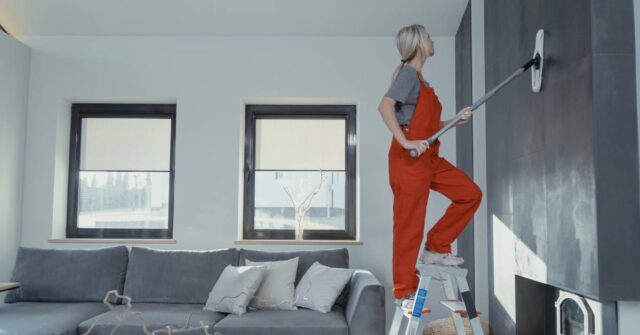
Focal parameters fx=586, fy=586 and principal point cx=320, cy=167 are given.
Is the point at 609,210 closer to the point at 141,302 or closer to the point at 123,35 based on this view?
the point at 141,302

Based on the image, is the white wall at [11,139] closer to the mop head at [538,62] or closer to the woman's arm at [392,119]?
the woman's arm at [392,119]

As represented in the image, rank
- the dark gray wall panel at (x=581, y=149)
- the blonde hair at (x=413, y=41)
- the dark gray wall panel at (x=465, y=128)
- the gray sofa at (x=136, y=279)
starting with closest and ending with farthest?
the dark gray wall panel at (x=581, y=149) < the blonde hair at (x=413, y=41) < the gray sofa at (x=136, y=279) < the dark gray wall panel at (x=465, y=128)

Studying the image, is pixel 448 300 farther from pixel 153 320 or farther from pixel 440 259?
pixel 153 320

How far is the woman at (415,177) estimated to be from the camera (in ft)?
7.97

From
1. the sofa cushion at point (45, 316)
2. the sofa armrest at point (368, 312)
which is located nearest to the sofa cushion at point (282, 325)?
the sofa armrest at point (368, 312)

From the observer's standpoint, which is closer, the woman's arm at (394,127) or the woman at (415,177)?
the woman's arm at (394,127)

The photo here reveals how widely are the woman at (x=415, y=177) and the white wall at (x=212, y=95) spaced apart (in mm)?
2121

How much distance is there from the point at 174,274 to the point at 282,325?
1.11 metres

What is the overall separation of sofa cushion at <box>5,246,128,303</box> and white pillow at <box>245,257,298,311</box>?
112 cm

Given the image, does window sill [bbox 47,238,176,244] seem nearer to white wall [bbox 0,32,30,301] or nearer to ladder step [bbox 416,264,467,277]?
white wall [bbox 0,32,30,301]

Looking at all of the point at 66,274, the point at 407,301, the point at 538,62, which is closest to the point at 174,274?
the point at 66,274

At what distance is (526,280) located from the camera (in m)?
3.09

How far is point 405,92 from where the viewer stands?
248cm

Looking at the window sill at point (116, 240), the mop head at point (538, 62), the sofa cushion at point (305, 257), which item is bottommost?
the sofa cushion at point (305, 257)
